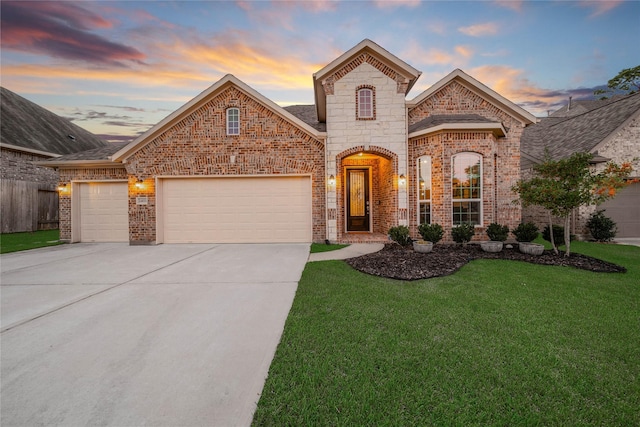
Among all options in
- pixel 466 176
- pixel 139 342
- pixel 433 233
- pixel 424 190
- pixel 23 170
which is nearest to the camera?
pixel 139 342

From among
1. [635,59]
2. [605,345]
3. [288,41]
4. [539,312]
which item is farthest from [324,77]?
[635,59]

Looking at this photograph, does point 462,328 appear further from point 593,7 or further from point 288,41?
point 593,7

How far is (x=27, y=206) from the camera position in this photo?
1414cm

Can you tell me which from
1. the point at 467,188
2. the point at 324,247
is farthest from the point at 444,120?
the point at 324,247

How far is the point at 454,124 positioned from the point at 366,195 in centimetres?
471

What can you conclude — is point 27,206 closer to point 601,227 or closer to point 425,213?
point 425,213

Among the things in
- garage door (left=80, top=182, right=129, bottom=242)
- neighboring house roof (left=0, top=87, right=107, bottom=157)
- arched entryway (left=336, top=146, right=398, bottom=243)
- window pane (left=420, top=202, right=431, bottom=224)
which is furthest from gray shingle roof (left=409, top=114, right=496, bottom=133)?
neighboring house roof (left=0, top=87, right=107, bottom=157)

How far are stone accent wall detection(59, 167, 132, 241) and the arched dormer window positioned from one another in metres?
9.37

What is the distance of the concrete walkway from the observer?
7371 millimetres

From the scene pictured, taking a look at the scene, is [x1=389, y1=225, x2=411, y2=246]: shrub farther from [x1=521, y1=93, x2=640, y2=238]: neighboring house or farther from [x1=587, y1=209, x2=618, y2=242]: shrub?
[x1=587, y1=209, x2=618, y2=242]: shrub

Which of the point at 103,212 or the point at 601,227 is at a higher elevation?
the point at 103,212

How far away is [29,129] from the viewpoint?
52.3 feet

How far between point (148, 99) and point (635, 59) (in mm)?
33931

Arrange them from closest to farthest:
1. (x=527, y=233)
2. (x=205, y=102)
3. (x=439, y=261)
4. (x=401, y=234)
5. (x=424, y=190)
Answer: (x=439, y=261) → (x=527, y=233) → (x=401, y=234) → (x=424, y=190) → (x=205, y=102)
